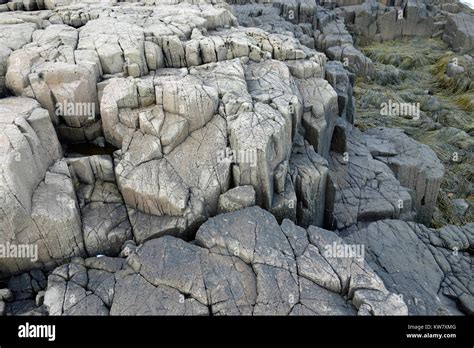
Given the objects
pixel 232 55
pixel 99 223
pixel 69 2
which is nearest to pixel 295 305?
pixel 99 223

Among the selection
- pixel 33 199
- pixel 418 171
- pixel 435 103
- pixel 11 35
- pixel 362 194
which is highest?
pixel 11 35

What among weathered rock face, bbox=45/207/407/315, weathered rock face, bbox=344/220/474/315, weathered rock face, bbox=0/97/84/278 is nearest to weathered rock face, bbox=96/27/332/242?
weathered rock face, bbox=45/207/407/315

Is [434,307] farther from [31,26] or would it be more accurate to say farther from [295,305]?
[31,26]

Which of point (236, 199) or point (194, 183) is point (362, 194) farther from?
point (194, 183)

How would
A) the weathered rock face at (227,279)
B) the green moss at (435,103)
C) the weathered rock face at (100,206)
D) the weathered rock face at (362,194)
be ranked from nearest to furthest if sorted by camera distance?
the weathered rock face at (227,279) → the weathered rock face at (100,206) → the weathered rock face at (362,194) → the green moss at (435,103)

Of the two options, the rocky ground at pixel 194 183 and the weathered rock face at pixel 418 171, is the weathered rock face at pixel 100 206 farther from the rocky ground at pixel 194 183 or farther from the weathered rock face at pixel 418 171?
the weathered rock face at pixel 418 171

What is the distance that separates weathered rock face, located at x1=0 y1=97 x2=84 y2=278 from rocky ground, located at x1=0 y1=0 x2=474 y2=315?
0.14 feet

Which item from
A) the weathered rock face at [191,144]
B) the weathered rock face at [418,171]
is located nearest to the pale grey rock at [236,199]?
the weathered rock face at [191,144]

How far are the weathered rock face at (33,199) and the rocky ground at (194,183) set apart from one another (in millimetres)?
44

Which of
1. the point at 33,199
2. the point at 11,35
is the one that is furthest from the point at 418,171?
the point at 11,35

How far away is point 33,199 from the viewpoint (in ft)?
35.2

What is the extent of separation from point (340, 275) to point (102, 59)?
11742mm

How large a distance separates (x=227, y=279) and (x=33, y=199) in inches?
239

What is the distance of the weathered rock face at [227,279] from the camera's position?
963 centimetres
